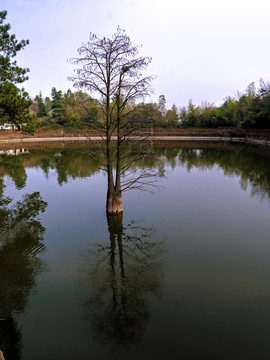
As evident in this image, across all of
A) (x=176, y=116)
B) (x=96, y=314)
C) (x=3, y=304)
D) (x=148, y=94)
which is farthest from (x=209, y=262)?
(x=176, y=116)

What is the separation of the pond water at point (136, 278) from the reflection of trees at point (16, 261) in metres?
0.02

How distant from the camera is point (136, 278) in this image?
6656mm

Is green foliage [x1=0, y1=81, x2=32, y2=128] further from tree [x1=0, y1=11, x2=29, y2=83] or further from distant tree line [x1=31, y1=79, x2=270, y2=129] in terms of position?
distant tree line [x1=31, y1=79, x2=270, y2=129]

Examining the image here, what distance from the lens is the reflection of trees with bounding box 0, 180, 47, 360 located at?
16.2ft

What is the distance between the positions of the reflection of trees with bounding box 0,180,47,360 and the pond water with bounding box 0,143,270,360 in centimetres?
2

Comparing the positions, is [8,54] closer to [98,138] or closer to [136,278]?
[136,278]

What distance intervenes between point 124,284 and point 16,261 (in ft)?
10.7

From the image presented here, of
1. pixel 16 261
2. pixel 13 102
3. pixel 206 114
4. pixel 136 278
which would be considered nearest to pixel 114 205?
pixel 16 261

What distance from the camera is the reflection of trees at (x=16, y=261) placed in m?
4.94

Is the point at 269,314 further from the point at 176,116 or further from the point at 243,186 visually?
the point at 176,116

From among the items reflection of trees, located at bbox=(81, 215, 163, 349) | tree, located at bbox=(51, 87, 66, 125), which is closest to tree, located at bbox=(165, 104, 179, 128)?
tree, located at bbox=(51, 87, 66, 125)

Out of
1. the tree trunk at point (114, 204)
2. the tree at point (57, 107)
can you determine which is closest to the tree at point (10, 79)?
the tree trunk at point (114, 204)

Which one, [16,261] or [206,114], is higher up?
[206,114]

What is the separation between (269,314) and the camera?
5289 millimetres
